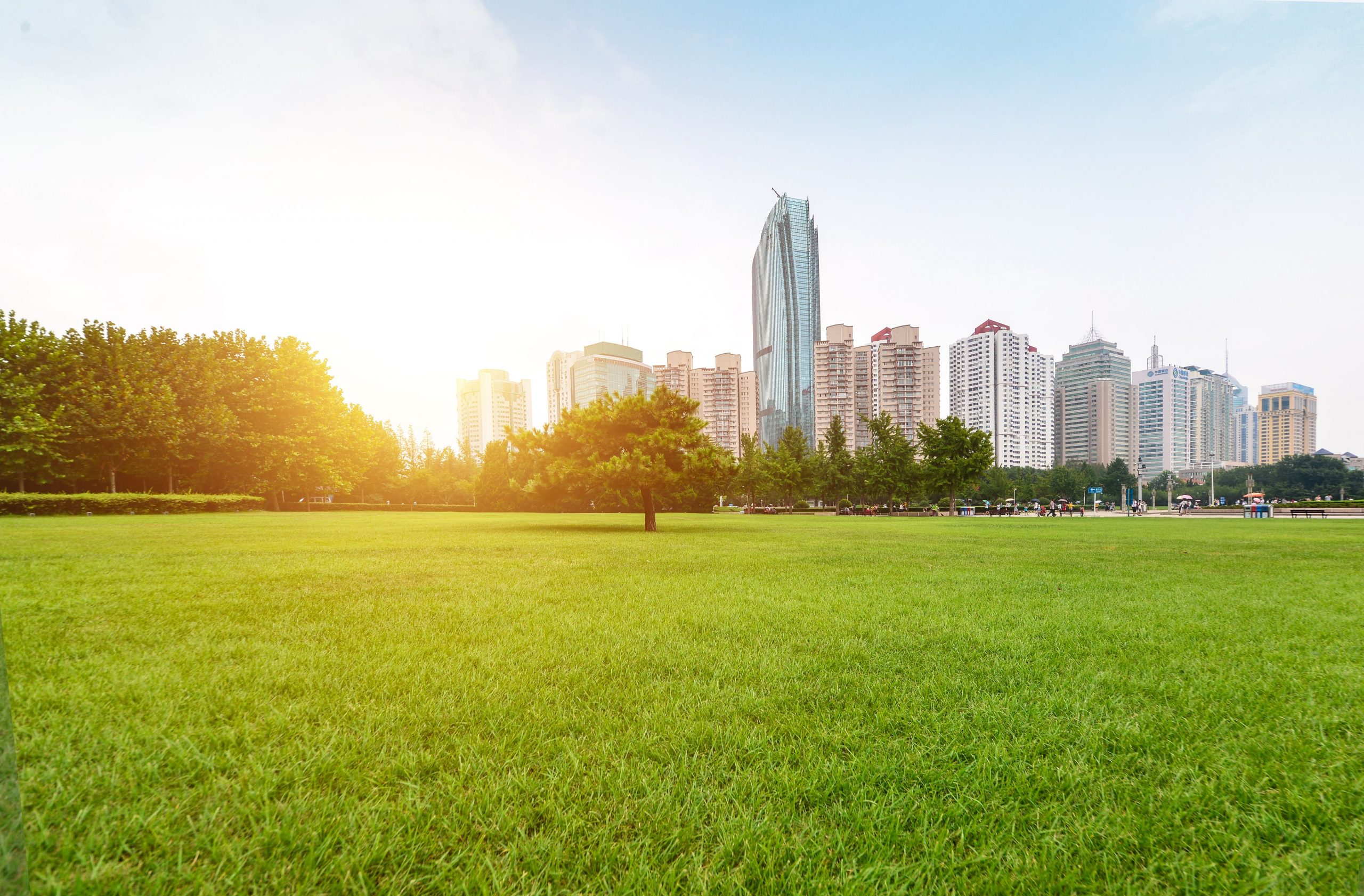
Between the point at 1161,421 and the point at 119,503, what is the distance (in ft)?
435

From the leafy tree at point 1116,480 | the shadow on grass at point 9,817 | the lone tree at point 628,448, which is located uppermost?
the lone tree at point 628,448

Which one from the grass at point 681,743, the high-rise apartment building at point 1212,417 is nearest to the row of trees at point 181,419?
the grass at point 681,743

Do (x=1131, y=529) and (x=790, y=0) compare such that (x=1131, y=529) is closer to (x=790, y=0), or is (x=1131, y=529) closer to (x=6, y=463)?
(x=790, y=0)

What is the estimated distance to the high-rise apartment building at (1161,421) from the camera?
93.9m

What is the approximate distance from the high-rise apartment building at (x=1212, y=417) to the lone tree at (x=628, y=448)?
76.4 metres

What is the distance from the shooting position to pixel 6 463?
7.63m

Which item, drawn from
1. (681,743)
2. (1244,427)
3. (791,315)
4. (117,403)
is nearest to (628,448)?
(117,403)

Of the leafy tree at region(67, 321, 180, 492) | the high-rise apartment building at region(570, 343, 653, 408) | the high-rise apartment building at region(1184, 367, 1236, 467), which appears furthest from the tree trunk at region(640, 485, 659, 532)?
the high-rise apartment building at region(1184, 367, 1236, 467)

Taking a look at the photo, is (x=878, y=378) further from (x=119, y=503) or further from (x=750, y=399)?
(x=119, y=503)

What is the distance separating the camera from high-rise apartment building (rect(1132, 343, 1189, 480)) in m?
93.9

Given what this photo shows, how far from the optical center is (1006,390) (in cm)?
10219

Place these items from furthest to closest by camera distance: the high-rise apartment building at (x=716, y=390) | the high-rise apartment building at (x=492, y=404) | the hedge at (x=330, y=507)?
1. the high-rise apartment building at (x=716, y=390)
2. the high-rise apartment building at (x=492, y=404)
3. the hedge at (x=330, y=507)

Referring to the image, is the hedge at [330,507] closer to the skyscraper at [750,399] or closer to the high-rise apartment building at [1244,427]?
the high-rise apartment building at [1244,427]

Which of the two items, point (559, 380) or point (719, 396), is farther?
point (719, 396)
